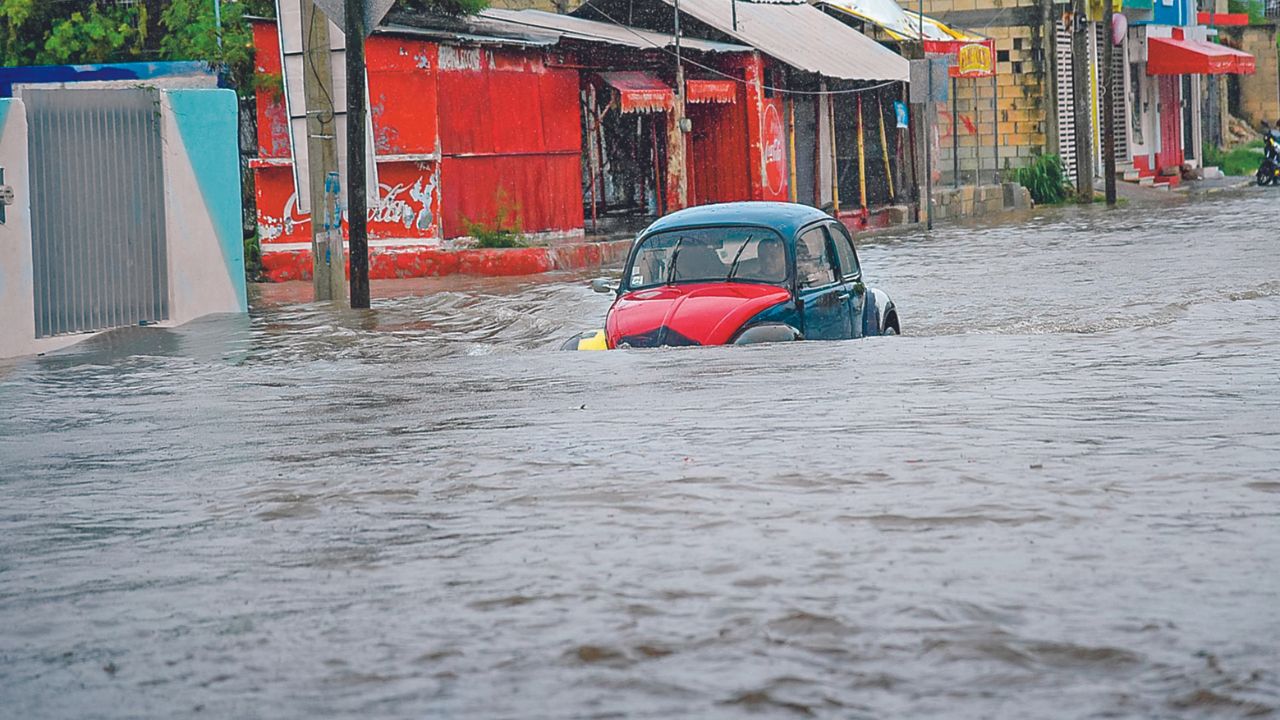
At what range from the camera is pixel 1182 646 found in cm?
445

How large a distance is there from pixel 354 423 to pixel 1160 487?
414 cm

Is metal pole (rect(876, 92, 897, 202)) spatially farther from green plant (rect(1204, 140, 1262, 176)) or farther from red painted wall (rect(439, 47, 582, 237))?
green plant (rect(1204, 140, 1262, 176))

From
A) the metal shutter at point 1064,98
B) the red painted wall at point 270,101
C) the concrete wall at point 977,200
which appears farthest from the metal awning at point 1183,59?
the red painted wall at point 270,101

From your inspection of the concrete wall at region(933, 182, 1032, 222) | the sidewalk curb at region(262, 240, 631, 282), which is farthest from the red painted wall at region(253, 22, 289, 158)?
the concrete wall at region(933, 182, 1032, 222)

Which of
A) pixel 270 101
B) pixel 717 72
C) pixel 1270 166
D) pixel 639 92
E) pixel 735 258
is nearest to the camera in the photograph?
A: pixel 735 258

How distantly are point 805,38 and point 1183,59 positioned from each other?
741 inches

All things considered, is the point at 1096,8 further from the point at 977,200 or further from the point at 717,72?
the point at 717,72

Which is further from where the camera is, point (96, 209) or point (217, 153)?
point (217, 153)

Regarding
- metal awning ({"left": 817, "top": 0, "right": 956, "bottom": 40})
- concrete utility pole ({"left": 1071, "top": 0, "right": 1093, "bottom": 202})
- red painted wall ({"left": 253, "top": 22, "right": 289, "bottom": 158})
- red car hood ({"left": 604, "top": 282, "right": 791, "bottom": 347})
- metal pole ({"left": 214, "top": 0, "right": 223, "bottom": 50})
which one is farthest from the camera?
A: metal awning ({"left": 817, "top": 0, "right": 956, "bottom": 40})

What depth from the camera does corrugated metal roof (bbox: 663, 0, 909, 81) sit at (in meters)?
27.8

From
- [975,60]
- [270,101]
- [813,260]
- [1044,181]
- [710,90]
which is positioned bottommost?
[813,260]

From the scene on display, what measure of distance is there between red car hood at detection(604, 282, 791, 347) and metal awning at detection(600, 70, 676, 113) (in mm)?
13646

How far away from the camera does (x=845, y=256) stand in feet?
41.6

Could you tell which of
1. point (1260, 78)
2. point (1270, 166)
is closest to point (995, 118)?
point (1270, 166)
